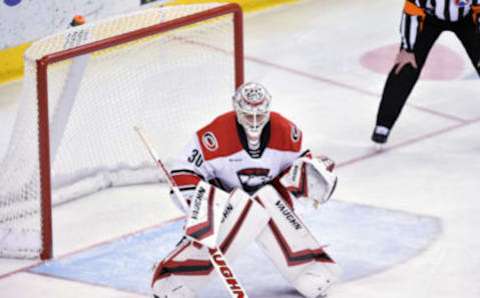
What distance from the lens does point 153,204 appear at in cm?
709

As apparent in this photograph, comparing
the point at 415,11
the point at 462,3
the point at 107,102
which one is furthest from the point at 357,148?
the point at 107,102

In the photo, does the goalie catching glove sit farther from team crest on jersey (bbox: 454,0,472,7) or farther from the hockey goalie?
team crest on jersey (bbox: 454,0,472,7)

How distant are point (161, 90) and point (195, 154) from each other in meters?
1.40

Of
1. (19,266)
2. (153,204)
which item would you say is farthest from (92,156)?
(19,266)

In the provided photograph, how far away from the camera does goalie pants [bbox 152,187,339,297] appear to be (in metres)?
5.72

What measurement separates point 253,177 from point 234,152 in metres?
0.13

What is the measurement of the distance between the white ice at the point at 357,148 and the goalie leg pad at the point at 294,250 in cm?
14

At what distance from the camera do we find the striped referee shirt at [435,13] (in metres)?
7.46

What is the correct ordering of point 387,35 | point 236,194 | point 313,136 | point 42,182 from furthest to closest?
point 387,35, point 313,136, point 42,182, point 236,194

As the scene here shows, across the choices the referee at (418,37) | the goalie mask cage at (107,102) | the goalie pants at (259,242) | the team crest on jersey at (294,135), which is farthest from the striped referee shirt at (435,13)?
the goalie pants at (259,242)

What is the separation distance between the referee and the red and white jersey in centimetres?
194

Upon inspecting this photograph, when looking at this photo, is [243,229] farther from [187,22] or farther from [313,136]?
[313,136]

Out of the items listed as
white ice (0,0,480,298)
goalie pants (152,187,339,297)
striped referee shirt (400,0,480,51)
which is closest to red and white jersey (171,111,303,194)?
goalie pants (152,187,339,297)

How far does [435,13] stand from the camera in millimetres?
7523
